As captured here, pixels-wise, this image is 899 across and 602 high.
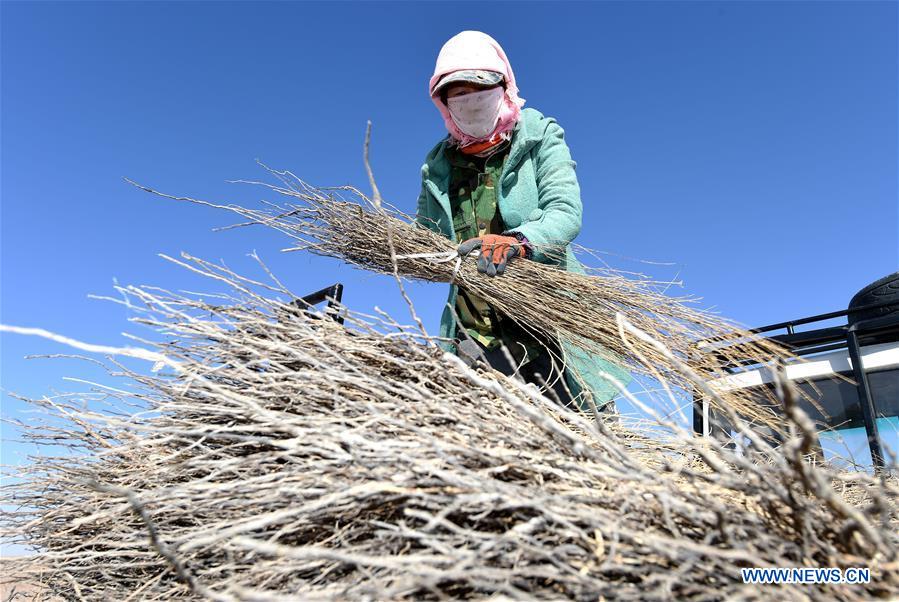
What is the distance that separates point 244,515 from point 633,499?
0.69m

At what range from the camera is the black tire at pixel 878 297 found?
271cm

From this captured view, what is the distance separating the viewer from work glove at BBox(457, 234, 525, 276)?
2.03 m

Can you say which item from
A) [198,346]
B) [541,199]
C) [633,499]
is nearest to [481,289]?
[541,199]

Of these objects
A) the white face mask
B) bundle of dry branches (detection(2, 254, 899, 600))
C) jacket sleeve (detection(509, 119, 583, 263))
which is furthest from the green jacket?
bundle of dry branches (detection(2, 254, 899, 600))

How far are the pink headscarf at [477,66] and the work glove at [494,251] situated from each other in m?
0.61

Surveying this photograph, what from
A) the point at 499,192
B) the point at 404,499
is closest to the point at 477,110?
the point at 499,192

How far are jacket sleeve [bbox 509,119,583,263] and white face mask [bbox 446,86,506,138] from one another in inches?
9.1

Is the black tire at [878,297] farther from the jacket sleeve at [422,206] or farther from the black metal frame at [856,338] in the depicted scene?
the jacket sleeve at [422,206]

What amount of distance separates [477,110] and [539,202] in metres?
0.45

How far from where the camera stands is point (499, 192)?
243 cm

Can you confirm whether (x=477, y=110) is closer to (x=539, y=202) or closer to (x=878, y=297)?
(x=539, y=202)

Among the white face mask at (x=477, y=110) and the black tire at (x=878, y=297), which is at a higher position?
the white face mask at (x=477, y=110)

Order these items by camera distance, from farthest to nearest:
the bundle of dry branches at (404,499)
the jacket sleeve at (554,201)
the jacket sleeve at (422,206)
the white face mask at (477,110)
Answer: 1. the jacket sleeve at (422,206)
2. the white face mask at (477,110)
3. the jacket sleeve at (554,201)
4. the bundle of dry branches at (404,499)

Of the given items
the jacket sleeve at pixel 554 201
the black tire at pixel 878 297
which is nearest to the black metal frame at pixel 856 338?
the black tire at pixel 878 297
